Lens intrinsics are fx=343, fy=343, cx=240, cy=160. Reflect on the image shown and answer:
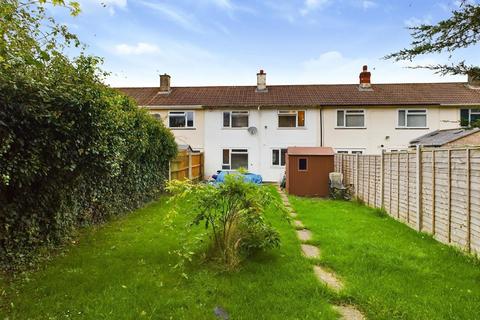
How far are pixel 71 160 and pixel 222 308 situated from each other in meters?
2.87

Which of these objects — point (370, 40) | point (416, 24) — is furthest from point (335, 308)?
point (370, 40)

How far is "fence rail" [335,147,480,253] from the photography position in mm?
5504

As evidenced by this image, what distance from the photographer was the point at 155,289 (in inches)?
163

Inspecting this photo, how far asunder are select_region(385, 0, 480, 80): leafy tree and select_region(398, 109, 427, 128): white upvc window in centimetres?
1644

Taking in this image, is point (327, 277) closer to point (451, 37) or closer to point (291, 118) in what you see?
point (451, 37)

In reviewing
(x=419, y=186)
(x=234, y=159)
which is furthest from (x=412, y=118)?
(x=419, y=186)

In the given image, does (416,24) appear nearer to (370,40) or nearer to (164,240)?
(164,240)

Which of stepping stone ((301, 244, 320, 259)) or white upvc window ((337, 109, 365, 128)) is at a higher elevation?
white upvc window ((337, 109, 365, 128))

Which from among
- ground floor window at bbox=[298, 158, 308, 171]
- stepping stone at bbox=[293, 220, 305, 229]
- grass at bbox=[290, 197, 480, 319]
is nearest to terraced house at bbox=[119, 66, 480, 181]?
ground floor window at bbox=[298, 158, 308, 171]

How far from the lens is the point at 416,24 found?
5.11 m

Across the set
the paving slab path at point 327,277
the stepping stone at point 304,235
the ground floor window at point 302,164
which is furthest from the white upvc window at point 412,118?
the stepping stone at point 304,235

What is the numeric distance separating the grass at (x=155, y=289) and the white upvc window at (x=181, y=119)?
15700 millimetres

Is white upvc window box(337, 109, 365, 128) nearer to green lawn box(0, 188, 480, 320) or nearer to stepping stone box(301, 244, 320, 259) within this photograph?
green lawn box(0, 188, 480, 320)

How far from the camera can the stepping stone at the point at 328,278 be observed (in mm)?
4309
